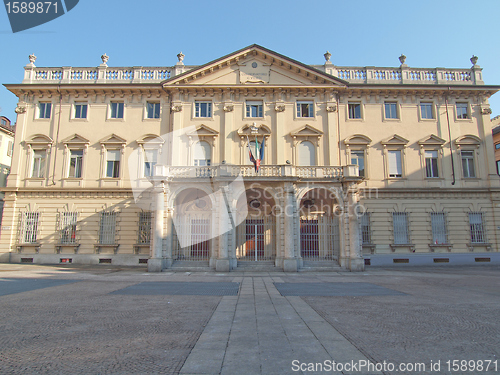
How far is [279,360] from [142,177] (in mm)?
23042

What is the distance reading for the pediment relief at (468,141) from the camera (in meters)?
26.8

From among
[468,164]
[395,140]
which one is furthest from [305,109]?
[468,164]

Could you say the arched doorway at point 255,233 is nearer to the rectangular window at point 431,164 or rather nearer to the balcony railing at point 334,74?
the balcony railing at point 334,74

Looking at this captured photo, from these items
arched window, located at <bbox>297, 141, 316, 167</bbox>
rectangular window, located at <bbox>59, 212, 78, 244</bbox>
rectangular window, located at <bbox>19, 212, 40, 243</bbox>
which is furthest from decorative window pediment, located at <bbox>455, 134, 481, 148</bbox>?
rectangular window, located at <bbox>19, 212, 40, 243</bbox>

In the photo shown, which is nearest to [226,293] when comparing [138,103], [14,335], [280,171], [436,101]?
[14,335]

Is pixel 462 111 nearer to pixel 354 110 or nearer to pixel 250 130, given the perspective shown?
pixel 354 110

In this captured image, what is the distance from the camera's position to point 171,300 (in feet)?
35.7

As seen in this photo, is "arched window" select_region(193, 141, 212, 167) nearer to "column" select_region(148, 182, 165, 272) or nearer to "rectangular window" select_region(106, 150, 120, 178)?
"column" select_region(148, 182, 165, 272)

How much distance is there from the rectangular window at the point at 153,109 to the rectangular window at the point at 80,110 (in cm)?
545

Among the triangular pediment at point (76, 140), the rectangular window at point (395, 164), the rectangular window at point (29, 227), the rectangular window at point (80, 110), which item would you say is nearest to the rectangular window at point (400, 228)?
the rectangular window at point (395, 164)

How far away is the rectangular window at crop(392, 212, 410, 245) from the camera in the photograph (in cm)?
2545

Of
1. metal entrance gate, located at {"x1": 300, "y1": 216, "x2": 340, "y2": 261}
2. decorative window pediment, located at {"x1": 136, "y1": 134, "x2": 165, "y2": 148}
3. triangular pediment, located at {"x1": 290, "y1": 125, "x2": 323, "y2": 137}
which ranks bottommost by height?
metal entrance gate, located at {"x1": 300, "y1": 216, "x2": 340, "y2": 261}

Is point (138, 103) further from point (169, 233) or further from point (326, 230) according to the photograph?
point (326, 230)

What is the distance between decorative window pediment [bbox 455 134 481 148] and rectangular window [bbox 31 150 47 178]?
34683 mm
